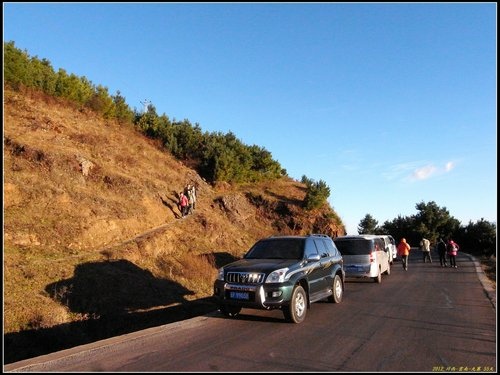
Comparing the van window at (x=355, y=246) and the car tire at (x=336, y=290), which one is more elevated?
the van window at (x=355, y=246)

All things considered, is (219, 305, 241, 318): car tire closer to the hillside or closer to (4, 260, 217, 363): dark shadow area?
(4, 260, 217, 363): dark shadow area

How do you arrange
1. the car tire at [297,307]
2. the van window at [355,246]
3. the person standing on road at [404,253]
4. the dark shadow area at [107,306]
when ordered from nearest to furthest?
the car tire at [297,307] < the dark shadow area at [107,306] < the van window at [355,246] < the person standing on road at [404,253]

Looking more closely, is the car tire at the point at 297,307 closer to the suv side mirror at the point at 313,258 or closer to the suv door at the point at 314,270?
the suv door at the point at 314,270

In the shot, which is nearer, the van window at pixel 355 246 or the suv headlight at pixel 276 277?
the suv headlight at pixel 276 277

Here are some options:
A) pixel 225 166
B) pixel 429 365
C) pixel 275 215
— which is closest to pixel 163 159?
pixel 225 166

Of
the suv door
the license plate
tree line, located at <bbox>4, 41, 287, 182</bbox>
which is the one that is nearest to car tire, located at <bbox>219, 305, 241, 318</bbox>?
the license plate

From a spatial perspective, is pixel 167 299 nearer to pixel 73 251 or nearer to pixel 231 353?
pixel 73 251

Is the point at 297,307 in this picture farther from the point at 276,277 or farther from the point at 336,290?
the point at 336,290

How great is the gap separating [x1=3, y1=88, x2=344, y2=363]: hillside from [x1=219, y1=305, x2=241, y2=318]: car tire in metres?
3.45

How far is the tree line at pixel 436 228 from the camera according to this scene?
138 ft

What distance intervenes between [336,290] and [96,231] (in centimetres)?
1075

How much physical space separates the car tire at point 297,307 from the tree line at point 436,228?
122 ft

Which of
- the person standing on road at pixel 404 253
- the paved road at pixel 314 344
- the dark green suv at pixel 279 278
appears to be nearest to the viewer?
the paved road at pixel 314 344

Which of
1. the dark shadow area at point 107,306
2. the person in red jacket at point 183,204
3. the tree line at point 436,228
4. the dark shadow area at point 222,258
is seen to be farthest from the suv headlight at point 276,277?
the tree line at point 436,228
